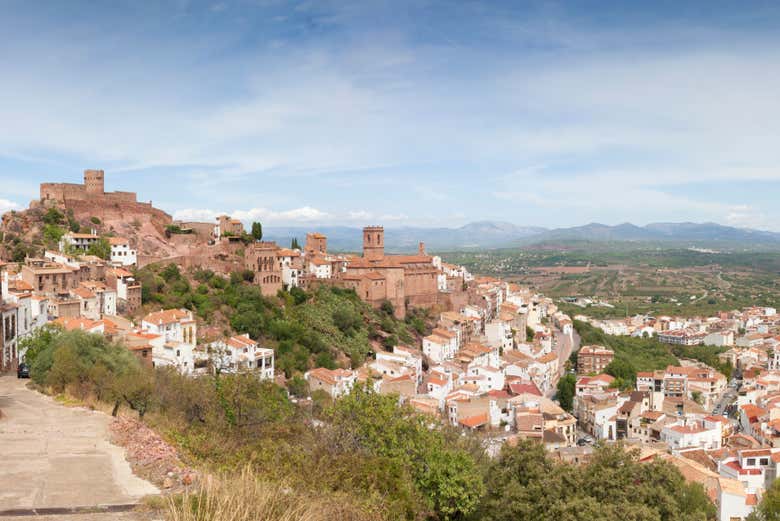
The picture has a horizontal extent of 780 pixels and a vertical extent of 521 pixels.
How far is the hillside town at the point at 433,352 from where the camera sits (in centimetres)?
2267

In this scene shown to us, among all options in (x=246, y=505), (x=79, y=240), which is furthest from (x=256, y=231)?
(x=246, y=505)

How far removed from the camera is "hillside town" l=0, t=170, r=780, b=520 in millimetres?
22672

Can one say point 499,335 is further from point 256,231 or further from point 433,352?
point 256,231

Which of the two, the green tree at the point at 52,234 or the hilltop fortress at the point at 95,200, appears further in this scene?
the hilltop fortress at the point at 95,200

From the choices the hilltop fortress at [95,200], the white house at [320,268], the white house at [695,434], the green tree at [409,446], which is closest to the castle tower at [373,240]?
the white house at [320,268]

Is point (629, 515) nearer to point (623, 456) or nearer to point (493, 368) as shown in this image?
point (623, 456)

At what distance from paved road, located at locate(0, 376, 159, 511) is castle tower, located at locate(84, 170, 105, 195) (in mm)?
32080

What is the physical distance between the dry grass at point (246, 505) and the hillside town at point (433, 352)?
1352 centimetres

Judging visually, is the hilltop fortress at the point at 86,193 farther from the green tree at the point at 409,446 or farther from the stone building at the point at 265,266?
the green tree at the point at 409,446

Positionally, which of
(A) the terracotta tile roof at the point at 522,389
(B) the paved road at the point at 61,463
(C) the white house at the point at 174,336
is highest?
(B) the paved road at the point at 61,463

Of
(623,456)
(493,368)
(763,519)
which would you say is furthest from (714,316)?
(623,456)

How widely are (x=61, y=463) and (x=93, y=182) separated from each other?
36.2m

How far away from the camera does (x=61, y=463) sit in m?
7.15

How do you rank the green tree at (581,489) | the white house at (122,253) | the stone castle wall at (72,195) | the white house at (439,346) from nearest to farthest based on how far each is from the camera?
the green tree at (581,489) < the white house at (122,253) < the stone castle wall at (72,195) < the white house at (439,346)
